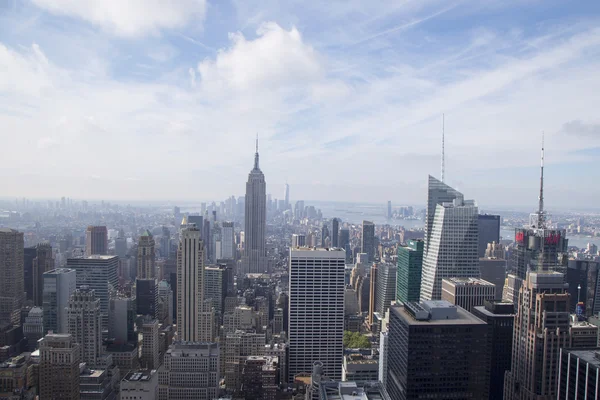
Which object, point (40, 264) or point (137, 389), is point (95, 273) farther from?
Answer: point (137, 389)

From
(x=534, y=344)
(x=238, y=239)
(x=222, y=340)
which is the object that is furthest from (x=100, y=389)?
(x=238, y=239)

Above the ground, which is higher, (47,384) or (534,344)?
(534,344)

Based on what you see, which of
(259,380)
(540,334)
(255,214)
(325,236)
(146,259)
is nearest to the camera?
(540,334)

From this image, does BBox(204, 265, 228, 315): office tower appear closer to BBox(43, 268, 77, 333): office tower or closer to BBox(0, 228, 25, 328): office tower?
BBox(43, 268, 77, 333): office tower

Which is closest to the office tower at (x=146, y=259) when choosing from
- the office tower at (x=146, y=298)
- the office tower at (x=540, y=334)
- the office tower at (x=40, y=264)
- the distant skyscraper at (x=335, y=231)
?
the office tower at (x=146, y=298)

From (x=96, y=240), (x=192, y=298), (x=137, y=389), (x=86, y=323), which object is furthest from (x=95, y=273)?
(x=137, y=389)

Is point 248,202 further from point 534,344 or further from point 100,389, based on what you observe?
A: point 534,344

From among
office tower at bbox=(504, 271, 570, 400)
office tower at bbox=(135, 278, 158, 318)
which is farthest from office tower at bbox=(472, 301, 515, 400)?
office tower at bbox=(135, 278, 158, 318)
